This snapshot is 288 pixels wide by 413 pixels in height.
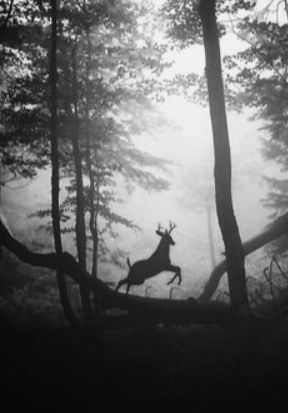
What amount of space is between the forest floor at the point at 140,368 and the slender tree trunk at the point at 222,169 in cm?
134

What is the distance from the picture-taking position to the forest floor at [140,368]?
22.5ft

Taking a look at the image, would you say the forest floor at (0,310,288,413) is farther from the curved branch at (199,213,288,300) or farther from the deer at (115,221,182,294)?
the curved branch at (199,213,288,300)

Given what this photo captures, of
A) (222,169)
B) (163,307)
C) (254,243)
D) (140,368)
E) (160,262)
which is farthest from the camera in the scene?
(254,243)

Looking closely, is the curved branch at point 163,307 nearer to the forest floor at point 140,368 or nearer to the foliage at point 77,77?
the forest floor at point 140,368

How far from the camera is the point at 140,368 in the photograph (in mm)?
8266

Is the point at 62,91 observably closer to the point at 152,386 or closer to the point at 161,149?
the point at 152,386

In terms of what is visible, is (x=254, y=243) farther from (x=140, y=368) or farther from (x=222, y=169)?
(x=140, y=368)

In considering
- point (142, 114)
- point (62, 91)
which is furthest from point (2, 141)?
point (142, 114)

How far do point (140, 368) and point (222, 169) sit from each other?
211 inches

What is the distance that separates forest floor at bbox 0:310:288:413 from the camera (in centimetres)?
686

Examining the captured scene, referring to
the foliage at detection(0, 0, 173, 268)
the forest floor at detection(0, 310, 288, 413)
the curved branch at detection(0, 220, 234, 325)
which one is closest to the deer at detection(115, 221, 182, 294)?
the curved branch at detection(0, 220, 234, 325)

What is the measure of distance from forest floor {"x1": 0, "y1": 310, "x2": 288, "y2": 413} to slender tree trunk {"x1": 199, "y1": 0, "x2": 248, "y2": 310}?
4.38 feet

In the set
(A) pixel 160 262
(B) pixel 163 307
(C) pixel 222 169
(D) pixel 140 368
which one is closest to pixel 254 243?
(A) pixel 160 262

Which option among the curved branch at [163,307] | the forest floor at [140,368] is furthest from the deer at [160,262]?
the forest floor at [140,368]
